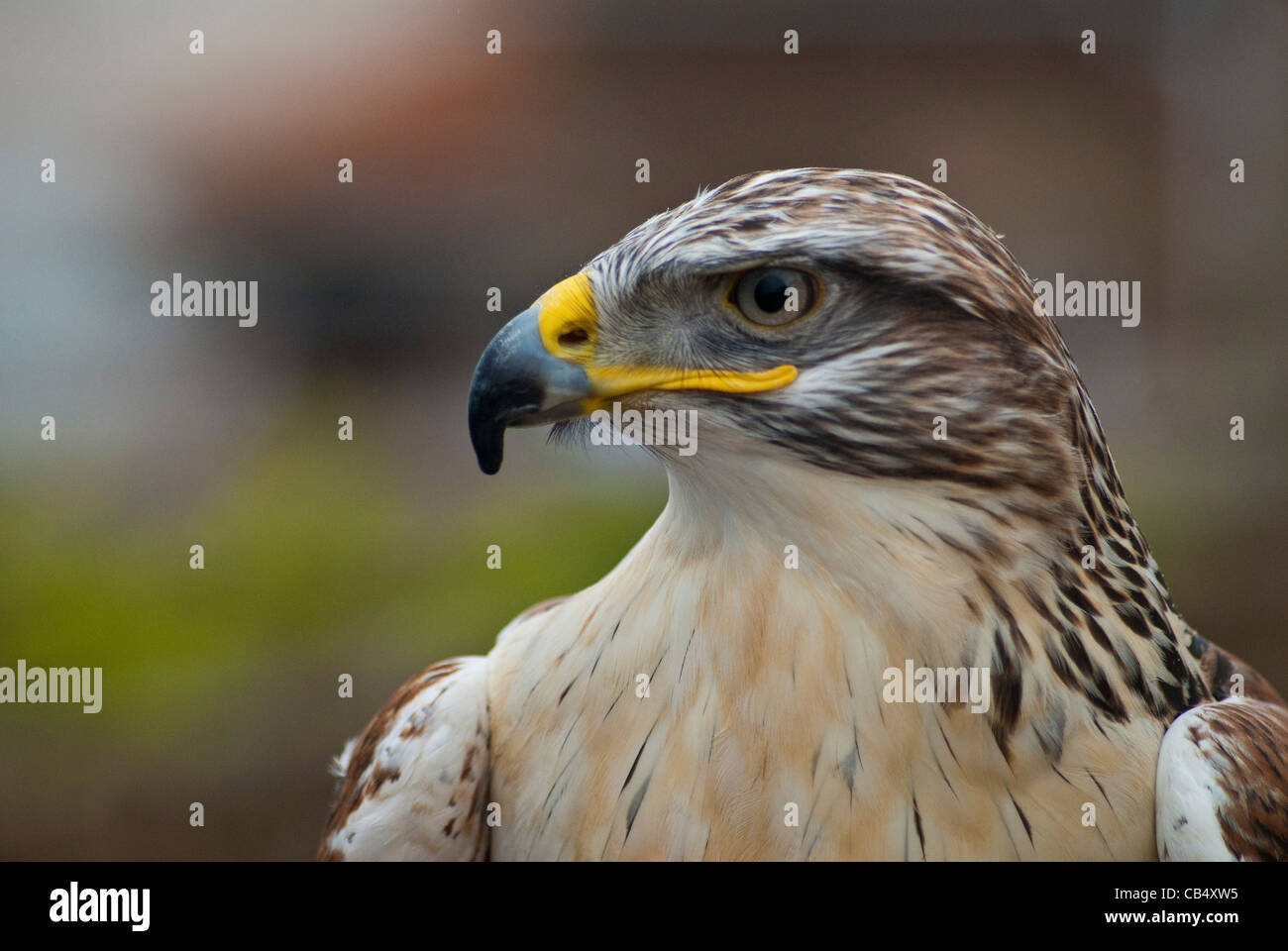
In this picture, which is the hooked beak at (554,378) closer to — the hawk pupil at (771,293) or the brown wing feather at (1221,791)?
the hawk pupil at (771,293)

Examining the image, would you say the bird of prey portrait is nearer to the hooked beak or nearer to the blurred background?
the hooked beak

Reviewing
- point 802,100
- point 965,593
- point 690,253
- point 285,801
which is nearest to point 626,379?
point 690,253

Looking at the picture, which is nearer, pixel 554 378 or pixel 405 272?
pixel 554 378

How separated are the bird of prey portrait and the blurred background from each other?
2.87 metres

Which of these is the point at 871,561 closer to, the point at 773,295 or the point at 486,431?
the point at 773,295

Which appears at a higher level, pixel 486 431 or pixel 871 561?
pixel 486 431

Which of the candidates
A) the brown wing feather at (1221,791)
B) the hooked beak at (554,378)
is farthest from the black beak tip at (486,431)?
the brown wing feather at (1221,791)

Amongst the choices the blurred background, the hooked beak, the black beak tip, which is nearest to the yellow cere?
the hooked beak

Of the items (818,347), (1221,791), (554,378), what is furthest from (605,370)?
(1221,791)

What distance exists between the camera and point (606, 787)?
153 centimetres

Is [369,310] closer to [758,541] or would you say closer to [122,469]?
[122,469]

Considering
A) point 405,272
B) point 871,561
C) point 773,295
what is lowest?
point 871,561

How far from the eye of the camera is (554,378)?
1.41 m

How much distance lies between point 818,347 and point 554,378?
0.33m
